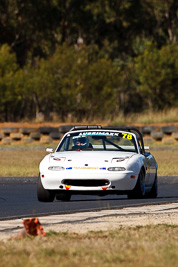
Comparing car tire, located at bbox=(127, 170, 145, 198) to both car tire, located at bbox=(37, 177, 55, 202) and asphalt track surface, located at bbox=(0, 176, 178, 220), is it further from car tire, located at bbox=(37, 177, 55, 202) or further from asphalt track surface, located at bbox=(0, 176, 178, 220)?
car tire, located at bbox=(37, 177, 55, 202)

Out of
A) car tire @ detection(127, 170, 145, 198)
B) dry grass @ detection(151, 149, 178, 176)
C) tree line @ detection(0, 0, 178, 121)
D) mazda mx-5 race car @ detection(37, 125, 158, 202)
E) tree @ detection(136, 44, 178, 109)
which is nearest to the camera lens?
mazda mx-5 race car @ detection(37, 125, 158, 202)

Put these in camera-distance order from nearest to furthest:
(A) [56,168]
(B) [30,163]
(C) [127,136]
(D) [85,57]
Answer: (A) [56,168] → (C) [127,136] → (B) [30,163] → (D) [85,57]

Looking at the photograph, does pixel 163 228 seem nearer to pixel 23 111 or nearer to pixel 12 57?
pixel 12 57

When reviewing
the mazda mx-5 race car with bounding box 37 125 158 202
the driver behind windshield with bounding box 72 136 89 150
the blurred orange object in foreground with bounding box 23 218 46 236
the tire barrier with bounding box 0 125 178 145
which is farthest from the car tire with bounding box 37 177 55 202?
the tire barrier with bounding box 0 125 178 145

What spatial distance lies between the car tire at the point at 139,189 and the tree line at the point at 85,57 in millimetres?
33706

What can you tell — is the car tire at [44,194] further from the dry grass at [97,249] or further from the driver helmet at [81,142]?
the dry grass at [97,249]

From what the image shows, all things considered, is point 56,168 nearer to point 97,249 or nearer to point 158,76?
point 97,249

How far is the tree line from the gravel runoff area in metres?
35.6

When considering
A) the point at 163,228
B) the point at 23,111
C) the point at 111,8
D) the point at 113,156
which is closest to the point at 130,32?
the point at 111,8

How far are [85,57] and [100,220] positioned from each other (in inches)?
1629

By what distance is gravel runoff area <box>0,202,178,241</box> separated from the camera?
9.99 m

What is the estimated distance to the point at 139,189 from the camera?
13891mm

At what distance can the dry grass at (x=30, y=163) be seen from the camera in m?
21.1

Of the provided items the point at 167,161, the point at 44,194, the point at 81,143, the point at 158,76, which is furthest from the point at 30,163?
the point at 158,76
